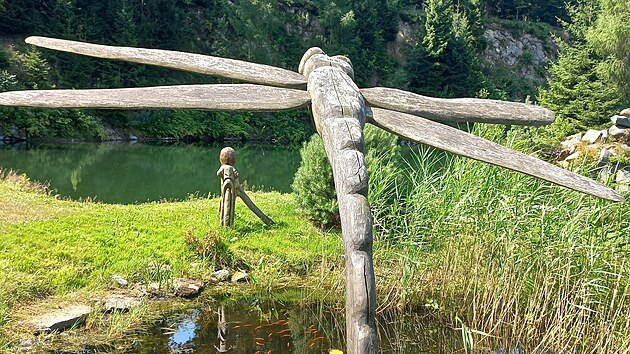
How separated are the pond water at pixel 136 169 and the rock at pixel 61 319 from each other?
19.0 feet

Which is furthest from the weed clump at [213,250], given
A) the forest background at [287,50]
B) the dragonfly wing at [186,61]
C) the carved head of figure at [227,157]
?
the forest background at [287,50]

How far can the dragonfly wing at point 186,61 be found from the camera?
7.62 ft

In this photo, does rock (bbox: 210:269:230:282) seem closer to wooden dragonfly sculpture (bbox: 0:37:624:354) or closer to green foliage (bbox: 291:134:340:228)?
green foliage (bbox: 291:134:340:228)

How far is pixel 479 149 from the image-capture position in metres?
2.17

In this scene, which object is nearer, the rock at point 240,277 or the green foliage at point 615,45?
the rock at point 240,277

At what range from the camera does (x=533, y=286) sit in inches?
158

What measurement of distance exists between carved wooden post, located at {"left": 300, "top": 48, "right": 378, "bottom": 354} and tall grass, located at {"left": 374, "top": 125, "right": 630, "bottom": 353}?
94.9 inches

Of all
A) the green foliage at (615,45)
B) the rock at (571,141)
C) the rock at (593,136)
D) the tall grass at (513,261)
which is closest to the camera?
the tall grass at (513,261)

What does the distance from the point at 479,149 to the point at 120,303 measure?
385 cm

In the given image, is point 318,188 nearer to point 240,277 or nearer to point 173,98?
point 240,277

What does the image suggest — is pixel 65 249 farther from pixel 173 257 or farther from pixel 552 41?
pixel 552 41

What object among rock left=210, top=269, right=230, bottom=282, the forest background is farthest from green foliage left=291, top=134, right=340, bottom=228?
the forest background

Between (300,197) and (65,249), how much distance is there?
3470 millimetres

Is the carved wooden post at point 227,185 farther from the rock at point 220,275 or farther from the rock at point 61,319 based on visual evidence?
the rock at point 61,319
